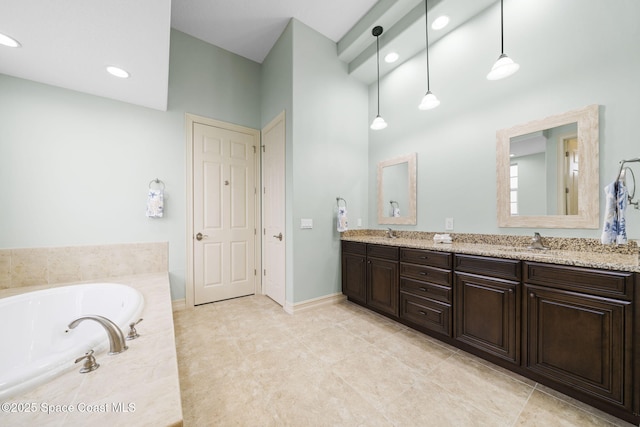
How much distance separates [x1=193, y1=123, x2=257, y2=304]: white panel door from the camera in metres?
2.96

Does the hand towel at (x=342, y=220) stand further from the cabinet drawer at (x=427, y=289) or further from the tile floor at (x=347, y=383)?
the tile floor at (x=347, y=383)

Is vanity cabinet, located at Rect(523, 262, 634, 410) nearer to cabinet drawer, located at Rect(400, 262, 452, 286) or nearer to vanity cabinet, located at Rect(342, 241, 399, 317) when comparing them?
cabinet drawer, located at Rect(400, 262, 452, 286)

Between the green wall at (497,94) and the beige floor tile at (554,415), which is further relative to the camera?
the green wall at (497,94)

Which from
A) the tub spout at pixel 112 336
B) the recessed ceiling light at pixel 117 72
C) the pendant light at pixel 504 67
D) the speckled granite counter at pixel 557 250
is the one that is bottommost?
the tub spout at pixel 112 336

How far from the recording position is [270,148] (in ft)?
10.6

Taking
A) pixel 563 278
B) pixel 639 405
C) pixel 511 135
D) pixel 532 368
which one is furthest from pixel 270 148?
pixel 639 405

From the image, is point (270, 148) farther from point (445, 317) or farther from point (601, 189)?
point (601, 189)

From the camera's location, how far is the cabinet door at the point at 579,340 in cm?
124

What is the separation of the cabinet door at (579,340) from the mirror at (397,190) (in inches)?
59.1

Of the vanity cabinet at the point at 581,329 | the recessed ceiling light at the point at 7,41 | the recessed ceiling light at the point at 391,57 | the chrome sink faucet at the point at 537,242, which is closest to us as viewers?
the vanity cabinet at the point at 581,329

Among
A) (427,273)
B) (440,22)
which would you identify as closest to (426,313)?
(427,273)

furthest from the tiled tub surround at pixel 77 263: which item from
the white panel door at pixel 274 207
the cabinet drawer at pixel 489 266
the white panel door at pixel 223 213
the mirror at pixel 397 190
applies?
the cabinet drawer at pixel 489 266

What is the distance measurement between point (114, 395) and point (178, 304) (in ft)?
7.16

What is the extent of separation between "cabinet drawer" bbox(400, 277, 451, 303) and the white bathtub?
2264 mm
